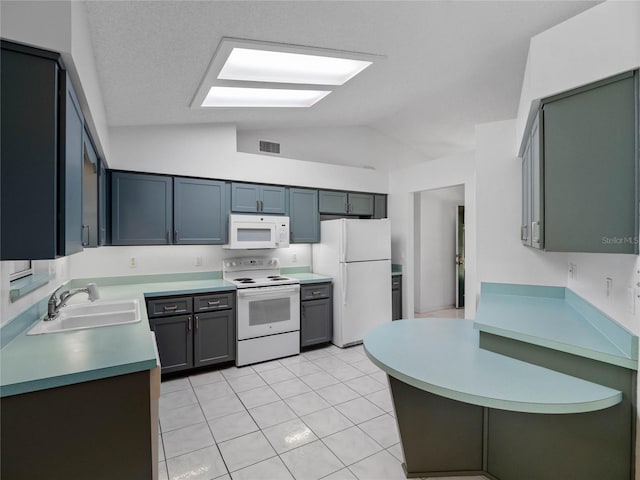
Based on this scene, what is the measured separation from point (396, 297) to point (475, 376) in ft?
11.4

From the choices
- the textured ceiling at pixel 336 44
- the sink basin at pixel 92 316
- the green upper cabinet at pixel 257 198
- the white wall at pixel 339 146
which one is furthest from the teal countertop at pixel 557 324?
the white wall at pixel 339 146

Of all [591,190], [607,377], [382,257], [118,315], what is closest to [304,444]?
[118,315]

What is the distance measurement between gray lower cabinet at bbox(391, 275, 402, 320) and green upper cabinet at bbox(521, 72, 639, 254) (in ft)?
9.84

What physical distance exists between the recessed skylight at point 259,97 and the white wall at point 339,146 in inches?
40.0

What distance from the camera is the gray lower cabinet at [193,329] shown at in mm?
3121

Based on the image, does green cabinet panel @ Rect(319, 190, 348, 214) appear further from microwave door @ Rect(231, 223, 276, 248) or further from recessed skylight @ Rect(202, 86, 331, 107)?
recessed skylight @ Rect(202, 86, 331, 107)

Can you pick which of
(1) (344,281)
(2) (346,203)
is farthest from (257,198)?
(1) (344,281)

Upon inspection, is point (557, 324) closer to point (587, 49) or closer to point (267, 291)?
point (587, 49)

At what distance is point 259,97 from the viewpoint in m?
3.11

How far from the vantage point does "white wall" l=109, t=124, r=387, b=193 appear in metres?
3.27

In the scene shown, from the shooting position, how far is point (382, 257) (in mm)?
4371

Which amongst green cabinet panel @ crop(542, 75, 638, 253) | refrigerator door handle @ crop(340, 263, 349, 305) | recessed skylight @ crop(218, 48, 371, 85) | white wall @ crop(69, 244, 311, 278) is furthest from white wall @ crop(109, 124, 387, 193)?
green cabinet panel @ crop(542, 75, 638, 253)

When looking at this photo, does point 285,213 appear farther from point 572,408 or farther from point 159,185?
point 572,408

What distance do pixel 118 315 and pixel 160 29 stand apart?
1.85 meters
